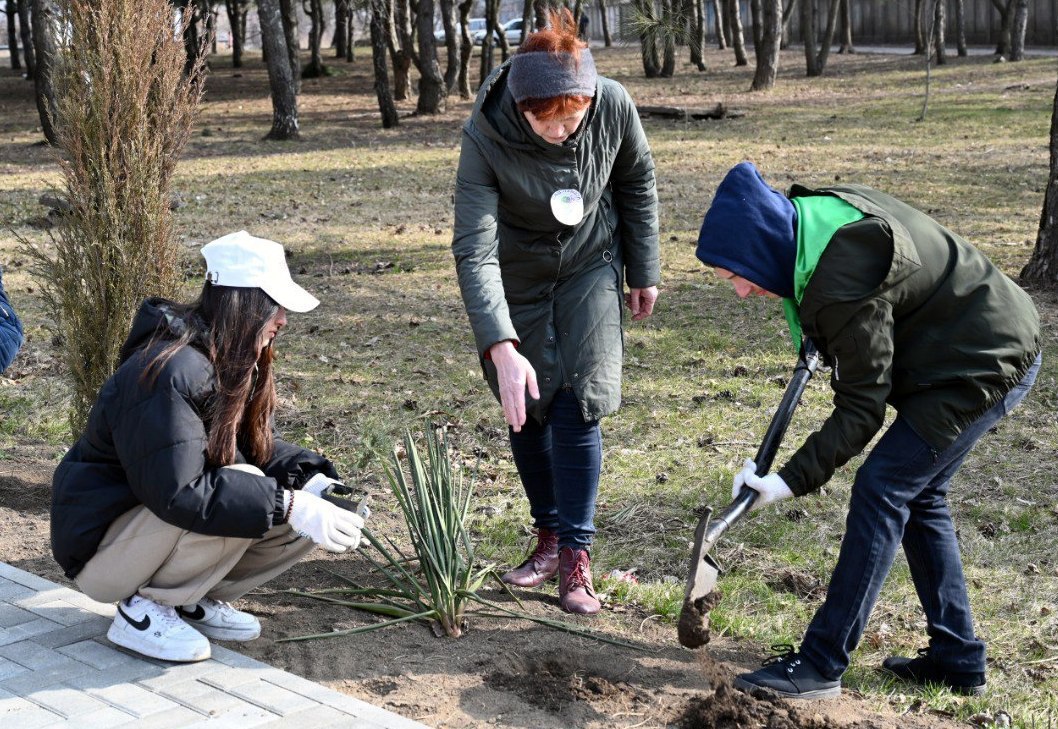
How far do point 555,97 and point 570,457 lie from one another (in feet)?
3.77

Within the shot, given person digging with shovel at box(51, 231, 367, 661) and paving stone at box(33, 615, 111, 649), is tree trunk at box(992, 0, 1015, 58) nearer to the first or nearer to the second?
person digging with shovel at box(51, 231, 367, 661)

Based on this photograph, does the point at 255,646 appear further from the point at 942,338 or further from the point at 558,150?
the point at 942,338

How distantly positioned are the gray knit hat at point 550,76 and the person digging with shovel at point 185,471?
0.85 metres

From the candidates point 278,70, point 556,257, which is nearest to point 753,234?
point 556,257

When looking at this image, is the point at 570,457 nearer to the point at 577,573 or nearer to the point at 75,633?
the point at 577,573

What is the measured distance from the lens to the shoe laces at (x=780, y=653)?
10.7 feet

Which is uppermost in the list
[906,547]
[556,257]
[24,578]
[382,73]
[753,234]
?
[382,73]

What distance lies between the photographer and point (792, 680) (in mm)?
3189

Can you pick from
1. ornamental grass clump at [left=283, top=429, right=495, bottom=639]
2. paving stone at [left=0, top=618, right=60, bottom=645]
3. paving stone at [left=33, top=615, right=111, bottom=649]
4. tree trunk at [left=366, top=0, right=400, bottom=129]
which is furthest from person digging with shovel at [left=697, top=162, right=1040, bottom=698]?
tree trunk at [left=366, top=0, right=400, bottom=129]

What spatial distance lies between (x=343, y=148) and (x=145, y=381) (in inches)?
597

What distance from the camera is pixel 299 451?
12.1ft

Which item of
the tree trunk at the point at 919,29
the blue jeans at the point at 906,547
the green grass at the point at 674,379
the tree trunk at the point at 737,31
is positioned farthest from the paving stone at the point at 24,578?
the tree trunk at the point at 919,29

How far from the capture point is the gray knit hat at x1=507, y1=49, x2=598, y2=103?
3279 millimetres

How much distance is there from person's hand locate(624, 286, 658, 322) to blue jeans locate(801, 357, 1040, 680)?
1103mm
